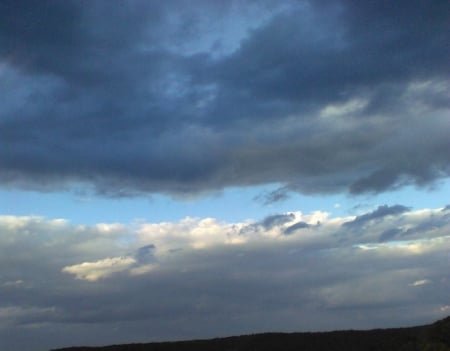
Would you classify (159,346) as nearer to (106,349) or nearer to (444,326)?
(106,349)

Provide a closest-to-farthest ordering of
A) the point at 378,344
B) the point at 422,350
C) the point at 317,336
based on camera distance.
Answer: the point at 422,350 → the point at 378,344 → the point at 317,336

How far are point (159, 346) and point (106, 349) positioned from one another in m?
7.21

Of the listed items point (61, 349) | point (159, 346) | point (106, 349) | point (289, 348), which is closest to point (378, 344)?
point (289, 348)

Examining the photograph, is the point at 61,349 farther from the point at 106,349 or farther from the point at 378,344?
the point at 378,344

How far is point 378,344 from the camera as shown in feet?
280

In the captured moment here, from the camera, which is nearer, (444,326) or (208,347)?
(444,326)

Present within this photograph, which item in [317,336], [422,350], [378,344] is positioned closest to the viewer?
[422,350]

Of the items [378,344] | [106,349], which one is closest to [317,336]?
[378,344]

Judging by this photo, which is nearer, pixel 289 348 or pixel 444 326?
pixel 444 326

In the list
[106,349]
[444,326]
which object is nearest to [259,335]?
[106,349]

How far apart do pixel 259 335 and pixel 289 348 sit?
923 cm

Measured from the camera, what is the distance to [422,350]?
41.9 meters

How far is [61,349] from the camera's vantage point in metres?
95.6

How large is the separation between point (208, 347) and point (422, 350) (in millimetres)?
56662
